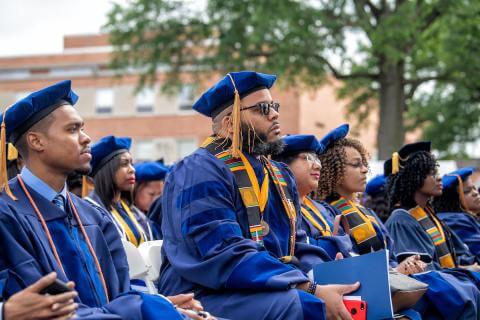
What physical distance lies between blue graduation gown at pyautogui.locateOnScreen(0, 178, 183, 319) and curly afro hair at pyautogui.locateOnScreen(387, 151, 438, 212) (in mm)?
4240

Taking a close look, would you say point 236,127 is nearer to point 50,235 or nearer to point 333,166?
point 50,235

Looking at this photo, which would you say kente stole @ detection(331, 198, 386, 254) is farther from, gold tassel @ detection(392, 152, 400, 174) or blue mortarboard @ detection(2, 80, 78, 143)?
blue mortarboard @ detection(2, 80, 78, 143)


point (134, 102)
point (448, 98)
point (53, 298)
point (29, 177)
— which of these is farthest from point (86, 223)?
point (134, 102)

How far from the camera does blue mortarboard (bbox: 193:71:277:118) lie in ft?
17.1

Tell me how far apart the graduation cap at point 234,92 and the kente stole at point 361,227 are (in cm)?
200

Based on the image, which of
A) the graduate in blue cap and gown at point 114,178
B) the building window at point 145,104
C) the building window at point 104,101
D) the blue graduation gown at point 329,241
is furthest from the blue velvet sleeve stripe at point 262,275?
the building window at point 104,101

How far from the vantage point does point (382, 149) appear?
21.9 meters

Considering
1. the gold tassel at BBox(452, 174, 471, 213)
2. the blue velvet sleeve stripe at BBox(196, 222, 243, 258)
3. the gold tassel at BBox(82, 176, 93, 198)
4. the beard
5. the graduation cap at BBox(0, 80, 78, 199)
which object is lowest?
the gold tassel at BBox(452, 174, 471, 213)

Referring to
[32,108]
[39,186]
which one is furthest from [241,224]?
[32,108]

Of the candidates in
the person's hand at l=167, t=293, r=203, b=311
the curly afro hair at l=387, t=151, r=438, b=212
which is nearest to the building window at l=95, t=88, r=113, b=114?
the curly afro hair at l=387, t=151, r=438, b=212

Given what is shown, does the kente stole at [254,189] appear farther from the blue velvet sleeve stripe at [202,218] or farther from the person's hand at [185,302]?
the person's hand at [185,302]

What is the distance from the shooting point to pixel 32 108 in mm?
4305

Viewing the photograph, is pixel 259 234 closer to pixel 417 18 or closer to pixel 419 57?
pixel 417 18

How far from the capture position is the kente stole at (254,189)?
194 inches
